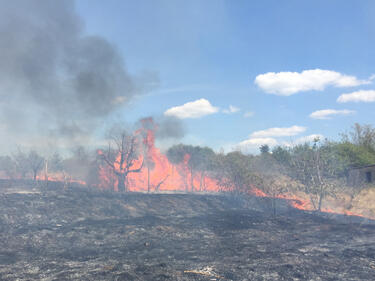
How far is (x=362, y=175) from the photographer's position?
95.7 feet

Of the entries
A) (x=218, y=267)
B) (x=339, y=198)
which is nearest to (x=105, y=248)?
(x=218, y=267)

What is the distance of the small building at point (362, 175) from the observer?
27323mm

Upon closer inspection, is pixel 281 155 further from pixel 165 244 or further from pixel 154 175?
pixel 165 244

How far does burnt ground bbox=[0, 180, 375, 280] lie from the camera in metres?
9.23

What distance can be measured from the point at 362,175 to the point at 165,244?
25.6 metres

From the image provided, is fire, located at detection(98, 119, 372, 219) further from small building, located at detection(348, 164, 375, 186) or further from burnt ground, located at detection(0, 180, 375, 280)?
small building, located at detection(348, 164, 375, 186)

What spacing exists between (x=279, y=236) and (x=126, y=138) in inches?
922

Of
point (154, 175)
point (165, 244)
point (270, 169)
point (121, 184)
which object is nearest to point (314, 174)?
point (270, 169)

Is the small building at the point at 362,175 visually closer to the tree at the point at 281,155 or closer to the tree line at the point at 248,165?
the tree line at the point at 248,165

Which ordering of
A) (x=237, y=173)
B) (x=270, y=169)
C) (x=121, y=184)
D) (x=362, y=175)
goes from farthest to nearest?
(x=270, y=169) < (x=121, y=184) < (x=237, y=173) < (x=362, y=175)

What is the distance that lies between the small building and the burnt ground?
10220mm

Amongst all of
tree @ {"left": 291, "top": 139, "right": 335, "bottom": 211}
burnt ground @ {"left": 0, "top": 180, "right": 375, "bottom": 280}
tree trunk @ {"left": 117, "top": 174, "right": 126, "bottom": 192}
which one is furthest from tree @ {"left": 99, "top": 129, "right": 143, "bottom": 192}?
tree @ {"left": 291, "top": 139, "right": 335, "bottom": 211}

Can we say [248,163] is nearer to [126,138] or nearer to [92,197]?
[126,138]

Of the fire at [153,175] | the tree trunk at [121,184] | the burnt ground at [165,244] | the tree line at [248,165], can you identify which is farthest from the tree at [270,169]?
the tree trunk at [121,184]
